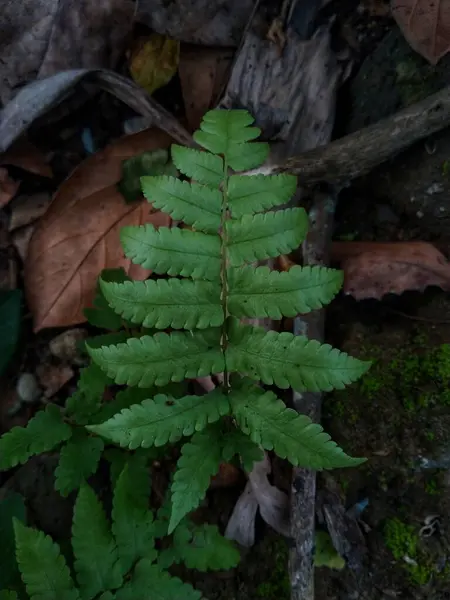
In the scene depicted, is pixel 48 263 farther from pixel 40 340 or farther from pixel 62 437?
pixel 62 437

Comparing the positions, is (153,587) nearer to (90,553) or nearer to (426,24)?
(90,553)

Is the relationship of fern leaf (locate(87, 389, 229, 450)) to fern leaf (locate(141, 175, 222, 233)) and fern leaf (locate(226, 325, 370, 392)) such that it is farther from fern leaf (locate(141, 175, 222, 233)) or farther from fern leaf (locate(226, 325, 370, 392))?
fern leaf (locate(141, 175, 222, 233))

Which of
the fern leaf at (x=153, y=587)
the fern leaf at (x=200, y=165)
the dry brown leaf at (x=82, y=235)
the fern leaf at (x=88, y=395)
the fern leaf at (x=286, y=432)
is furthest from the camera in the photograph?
the dry brown leaf at (x=82, y=235)

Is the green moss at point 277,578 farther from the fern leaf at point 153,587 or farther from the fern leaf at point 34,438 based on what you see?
the fern leaf at point 34,438

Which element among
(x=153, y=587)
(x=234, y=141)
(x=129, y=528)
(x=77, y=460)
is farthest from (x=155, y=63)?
(x=153, y=587)

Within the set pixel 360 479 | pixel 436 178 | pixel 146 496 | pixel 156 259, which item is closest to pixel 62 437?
pixel 146 496

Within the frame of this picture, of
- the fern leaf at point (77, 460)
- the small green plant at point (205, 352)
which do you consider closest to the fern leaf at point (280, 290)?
the small green plant at point (205, 352)

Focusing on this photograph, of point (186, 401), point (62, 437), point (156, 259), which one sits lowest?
point (62, 437)
